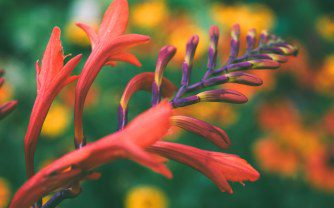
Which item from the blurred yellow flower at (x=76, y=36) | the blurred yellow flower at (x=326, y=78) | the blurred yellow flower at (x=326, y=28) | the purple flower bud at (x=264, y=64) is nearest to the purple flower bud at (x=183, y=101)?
the purple flower bud at (x=264, y=64)

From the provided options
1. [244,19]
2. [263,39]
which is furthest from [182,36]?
[263,39]

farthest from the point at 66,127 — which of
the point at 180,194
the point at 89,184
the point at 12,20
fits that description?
the point at 12,20

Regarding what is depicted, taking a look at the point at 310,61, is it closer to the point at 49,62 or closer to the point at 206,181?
the point at 206,181

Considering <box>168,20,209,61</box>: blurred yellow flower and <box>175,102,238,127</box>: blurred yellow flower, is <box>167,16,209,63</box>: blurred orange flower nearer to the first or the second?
<box>168,20,209,61</box>: blurred yellow flower

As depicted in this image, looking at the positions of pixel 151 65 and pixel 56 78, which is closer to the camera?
pixel 56 78

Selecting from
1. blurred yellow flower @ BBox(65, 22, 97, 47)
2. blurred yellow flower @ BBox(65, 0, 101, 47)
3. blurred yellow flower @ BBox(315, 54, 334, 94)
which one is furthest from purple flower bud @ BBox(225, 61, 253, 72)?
blurred yellow flower @ BBox(65, 0, 101, 47)

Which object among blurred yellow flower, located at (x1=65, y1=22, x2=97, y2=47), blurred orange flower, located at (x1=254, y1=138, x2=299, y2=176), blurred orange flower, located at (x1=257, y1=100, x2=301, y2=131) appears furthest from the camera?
blurred yellow flower, located at (x1=65, y1=22, x2=97, y2=47)

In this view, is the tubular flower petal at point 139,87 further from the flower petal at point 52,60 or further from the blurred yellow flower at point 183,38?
the blurred yellow flower at point 183,38
